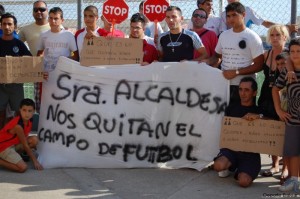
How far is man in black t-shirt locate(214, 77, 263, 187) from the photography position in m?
5.50

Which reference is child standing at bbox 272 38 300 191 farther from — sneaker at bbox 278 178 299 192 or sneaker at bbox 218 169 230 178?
sneaker at bbox 218 169 230 178

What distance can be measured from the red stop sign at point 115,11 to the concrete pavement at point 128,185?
6.51 feet

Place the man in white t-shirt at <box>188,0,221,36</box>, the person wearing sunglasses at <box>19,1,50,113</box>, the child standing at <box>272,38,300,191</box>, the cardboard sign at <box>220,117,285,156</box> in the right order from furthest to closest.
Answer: the man in white t-shirt at <box>188,0,221,36</box>, the person wearing sunglasses at <box>19,1,50,113</box>, the cardboard sign at <box>220,117,285,156</box>, the child standing at <box>272,38,300,191</box>

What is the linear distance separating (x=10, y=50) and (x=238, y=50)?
2.76 metres

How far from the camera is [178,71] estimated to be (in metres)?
6.09

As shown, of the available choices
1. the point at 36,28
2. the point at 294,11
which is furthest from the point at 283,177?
the point at 36,28

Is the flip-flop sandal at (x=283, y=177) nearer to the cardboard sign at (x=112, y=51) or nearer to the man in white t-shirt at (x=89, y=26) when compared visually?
the cardboard sign at (x=112, y=51)

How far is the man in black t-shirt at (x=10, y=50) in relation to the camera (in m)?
6.58

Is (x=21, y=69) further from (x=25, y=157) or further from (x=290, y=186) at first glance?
(x=290, y=186)

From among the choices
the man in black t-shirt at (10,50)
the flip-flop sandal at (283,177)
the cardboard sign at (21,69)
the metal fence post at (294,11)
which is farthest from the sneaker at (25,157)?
the metal fence post at (294,11)

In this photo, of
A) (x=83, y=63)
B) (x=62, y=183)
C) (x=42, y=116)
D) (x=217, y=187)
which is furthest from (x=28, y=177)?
(x=217, y=187)

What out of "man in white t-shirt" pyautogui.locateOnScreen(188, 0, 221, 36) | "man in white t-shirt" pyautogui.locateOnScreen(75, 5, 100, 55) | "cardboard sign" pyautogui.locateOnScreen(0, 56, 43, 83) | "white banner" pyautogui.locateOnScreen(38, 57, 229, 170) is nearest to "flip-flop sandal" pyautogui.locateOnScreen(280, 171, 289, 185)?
"white banner" pyautogui.locateOnScreen(38, 57, 229, 170)

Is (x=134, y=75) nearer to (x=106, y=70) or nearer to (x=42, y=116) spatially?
(x=106, y=70)

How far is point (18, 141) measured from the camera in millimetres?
6152
